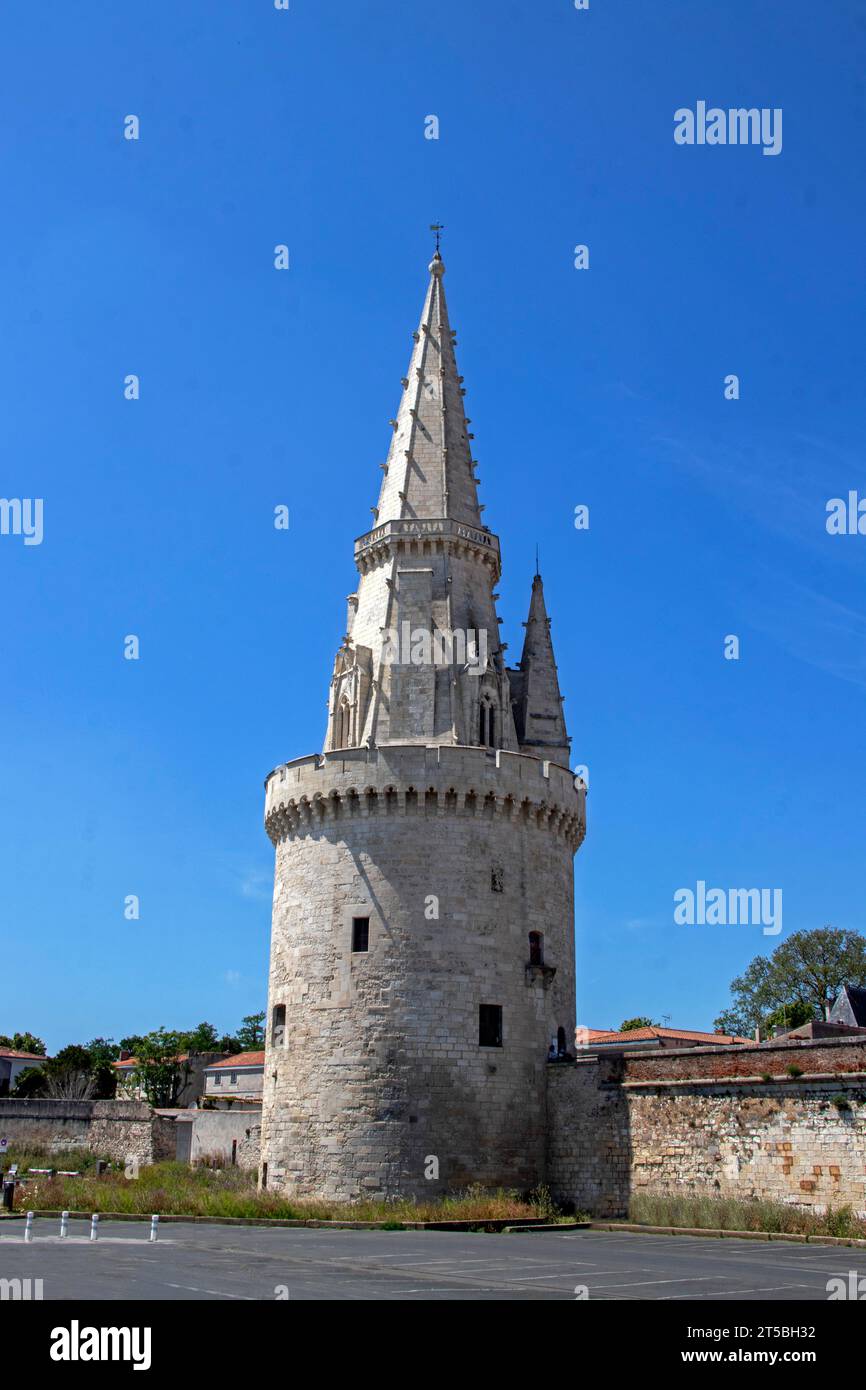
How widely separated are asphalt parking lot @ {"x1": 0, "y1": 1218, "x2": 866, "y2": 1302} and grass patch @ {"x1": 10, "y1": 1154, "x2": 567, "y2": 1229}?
6.13 feet

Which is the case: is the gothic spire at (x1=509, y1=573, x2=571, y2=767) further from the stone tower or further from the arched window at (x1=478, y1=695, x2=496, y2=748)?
the arched window at (x1=478, y1=695, x2=496, y2=748)

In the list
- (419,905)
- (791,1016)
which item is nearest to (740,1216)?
(419,905)

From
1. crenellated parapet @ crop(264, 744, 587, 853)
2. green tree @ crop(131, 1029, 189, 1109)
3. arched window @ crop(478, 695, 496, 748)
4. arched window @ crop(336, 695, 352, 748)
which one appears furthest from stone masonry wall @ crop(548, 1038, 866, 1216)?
green tree @ crop(131, 1029, 189, 1109)

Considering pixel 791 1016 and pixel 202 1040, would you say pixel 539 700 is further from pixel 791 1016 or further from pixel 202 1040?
pixel 202 1040

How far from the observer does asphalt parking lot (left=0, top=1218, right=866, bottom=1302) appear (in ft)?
49.4

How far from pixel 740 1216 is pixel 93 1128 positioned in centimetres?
3735

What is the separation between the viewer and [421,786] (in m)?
32.1

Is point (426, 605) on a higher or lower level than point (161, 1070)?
higher

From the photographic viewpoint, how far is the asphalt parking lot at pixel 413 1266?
49.4 feet

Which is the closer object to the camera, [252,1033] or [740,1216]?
[740,1216]

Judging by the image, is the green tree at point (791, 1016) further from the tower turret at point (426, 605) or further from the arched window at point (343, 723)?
the arched window at point (343, 723)

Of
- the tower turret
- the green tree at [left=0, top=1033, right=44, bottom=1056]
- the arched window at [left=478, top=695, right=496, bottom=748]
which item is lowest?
the green tree at [left=0, top=1033, right=44, bottom=1056]

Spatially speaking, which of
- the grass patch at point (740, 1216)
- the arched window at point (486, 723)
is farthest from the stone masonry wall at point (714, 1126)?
the arched window at point (486, 723)

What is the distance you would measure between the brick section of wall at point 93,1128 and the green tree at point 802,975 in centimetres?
3405
